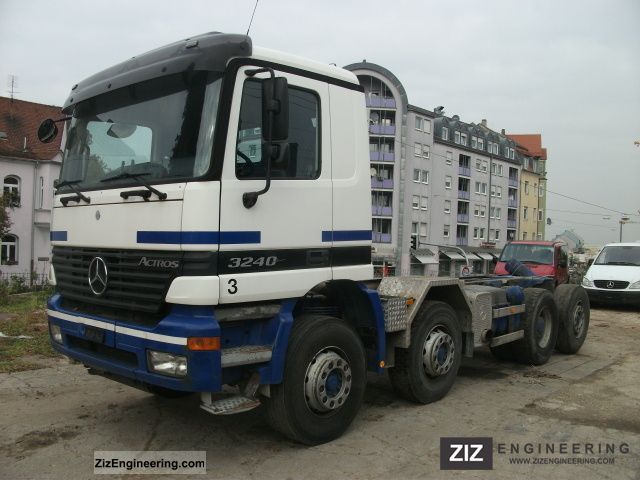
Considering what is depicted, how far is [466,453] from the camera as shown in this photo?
4352mm

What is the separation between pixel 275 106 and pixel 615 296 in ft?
44.0

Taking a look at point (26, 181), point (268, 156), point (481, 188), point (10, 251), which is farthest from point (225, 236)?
point (481, 188)

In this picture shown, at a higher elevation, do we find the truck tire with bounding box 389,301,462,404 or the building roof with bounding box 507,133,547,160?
the building roof with bounding box 507,133,547,160

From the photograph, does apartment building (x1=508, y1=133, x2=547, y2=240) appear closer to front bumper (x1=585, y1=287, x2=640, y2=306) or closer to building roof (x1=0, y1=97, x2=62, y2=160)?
building roof (x1=0, y1=97, x2=62, y2=160)

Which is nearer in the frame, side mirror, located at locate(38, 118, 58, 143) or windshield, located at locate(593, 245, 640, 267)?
side mirror, located at locate(38, 118, 58, 143)

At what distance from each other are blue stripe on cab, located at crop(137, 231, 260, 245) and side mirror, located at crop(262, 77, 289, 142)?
0.73 metres

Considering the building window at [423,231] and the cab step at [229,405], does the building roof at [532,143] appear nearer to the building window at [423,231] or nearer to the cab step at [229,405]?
the building window at [423,231]

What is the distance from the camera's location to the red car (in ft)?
54.9

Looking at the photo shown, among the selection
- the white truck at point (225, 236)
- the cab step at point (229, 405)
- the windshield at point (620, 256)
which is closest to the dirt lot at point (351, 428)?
the white truck at point (225, 236)

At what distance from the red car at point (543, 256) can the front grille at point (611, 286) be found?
192 centimetres

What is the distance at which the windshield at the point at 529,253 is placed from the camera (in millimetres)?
17109

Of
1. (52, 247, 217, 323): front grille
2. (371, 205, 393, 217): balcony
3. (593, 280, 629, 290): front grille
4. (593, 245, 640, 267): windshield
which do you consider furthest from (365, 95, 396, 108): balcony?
(52, 247, 217, 323): front grille

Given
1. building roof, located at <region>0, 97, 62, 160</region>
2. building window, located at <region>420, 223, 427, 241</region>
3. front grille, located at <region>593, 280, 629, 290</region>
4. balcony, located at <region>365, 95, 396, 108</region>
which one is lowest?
front grille, located at <region>593, 280, 629, 290</region>

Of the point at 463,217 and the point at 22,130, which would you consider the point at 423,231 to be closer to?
the point at 463,217
